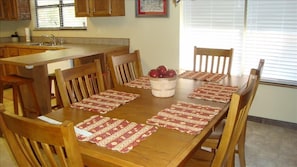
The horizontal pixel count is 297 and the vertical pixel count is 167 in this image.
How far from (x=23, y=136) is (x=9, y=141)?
0.14 m

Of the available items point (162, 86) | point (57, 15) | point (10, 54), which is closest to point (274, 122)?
point (162, 86)

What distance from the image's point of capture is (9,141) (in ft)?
3.67

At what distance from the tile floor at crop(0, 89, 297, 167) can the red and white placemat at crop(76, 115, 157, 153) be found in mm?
1437

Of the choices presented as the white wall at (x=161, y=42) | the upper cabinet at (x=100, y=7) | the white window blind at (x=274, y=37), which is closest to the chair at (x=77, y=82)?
the white wall at (x=161, y=42)

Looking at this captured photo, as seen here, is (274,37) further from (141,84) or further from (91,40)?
(91,40)

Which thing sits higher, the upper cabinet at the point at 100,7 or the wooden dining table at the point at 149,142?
the upper cabinet at the point at 100,7

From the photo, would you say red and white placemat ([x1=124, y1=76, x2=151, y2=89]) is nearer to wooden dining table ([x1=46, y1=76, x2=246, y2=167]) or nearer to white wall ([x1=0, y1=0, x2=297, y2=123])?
wooden dining table ([x1=46, y1=76, x2=246, y2=167])

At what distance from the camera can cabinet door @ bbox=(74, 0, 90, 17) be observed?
4.00 metres

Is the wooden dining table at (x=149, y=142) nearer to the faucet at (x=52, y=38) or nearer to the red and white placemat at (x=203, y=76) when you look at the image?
the red and white placemat at (x=203, y=76)

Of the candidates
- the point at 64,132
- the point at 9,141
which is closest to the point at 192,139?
the point at 64,132

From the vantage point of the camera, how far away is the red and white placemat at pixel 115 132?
1.22 meters

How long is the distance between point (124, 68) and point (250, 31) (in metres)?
1.66

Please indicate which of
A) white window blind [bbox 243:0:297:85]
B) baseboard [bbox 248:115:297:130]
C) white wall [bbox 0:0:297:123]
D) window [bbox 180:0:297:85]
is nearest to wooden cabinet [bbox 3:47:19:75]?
white wall [bbox 0:0:297:123]

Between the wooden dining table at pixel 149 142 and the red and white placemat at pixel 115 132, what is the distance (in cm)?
3
